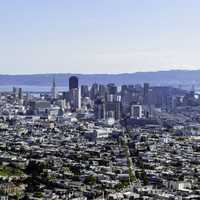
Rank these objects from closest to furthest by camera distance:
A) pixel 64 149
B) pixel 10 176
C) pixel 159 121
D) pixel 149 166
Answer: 1. pixel 10 176
2. pixel 149 166
3. pixel 64 149
4. pixel 159 121

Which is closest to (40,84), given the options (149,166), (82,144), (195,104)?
(195,104)

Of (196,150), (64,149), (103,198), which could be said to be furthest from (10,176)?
(196,150)

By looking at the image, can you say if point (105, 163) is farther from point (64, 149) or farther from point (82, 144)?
point (82, 144)

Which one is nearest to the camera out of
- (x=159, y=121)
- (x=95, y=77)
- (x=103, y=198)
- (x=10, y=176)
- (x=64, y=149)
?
(x=103, y=198)

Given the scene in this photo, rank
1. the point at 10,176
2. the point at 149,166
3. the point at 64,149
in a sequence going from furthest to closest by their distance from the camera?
the point at 64,149
the point at 149,166
the point at 10,176

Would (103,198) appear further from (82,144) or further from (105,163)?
(82,144)

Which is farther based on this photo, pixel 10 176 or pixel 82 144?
pixel 82 144
